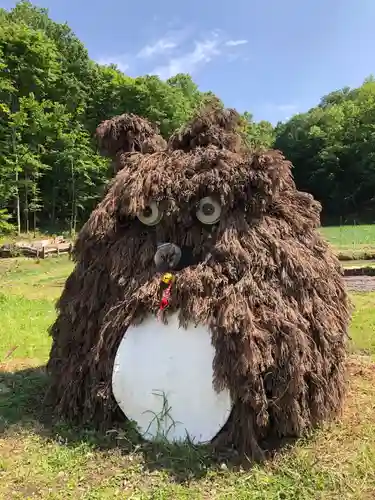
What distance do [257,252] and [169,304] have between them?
2.52 ft

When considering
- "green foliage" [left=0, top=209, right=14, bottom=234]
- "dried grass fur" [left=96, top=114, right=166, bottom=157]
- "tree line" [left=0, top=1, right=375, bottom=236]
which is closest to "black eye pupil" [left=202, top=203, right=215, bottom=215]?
"dried grass fur" [left=96, top=114, right=166, bottom=157]

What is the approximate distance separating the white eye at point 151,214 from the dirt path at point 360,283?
8146 millimetres

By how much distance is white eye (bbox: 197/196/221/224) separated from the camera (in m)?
3.70

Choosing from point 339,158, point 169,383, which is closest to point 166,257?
point 169,383

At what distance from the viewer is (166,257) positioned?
377 centimetres

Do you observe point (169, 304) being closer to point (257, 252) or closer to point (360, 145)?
point (257, 252)

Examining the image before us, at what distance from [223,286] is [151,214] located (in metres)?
0.83

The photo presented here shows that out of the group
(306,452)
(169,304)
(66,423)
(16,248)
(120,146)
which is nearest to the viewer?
(306,452)

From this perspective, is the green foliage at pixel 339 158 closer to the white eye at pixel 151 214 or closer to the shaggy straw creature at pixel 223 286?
the shaggy straw creature at pixel 223 286

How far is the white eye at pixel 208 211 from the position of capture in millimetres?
3701

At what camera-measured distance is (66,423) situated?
152 inches

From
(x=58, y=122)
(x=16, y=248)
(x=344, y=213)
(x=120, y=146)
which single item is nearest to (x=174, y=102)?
(x=58, y=122)

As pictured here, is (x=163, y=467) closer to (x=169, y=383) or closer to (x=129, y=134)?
(x=169, y=383)

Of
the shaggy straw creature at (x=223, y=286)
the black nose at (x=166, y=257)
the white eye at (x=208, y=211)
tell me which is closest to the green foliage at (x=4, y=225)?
the shaggy straw creature at (x=223, y=286)
